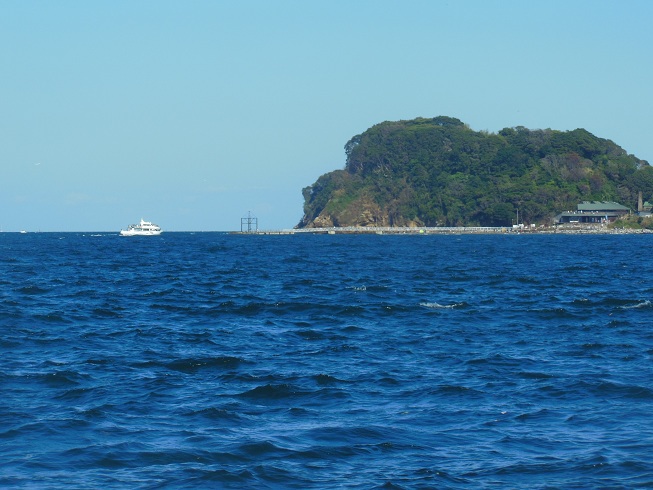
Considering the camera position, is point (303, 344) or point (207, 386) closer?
point (207, 386)

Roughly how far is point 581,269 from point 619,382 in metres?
49.6

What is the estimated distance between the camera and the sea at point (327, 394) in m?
14.6

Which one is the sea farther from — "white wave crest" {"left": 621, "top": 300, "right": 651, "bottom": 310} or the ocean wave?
the ocean wave

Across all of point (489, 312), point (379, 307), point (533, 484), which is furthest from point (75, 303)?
point (533, 484)

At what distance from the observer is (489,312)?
36.9m

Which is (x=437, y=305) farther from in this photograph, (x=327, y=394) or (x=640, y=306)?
→ (x=327, y=394)

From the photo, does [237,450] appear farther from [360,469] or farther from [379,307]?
[379,307]

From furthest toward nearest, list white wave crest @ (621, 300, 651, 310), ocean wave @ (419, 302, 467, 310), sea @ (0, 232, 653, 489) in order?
ocean wave @ (419, 302, 467, 310)
white wave crest @ (621, 300, 651, 310)
sea @ (0, 232, 653, 489)

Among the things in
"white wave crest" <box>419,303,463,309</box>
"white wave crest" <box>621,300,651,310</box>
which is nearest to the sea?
"white wave crest" <box>621,300,651,310</box>

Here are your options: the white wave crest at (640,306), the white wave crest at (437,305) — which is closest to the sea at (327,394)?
the white wave crest at (640,306)

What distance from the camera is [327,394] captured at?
20.2 metres

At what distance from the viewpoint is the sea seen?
14.6 m

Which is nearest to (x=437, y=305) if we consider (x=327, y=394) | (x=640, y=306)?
(x=640, y=306)

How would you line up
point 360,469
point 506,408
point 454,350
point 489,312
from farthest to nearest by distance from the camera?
point 489,312 < point 454,350 < point 506,408 < point 360,469
